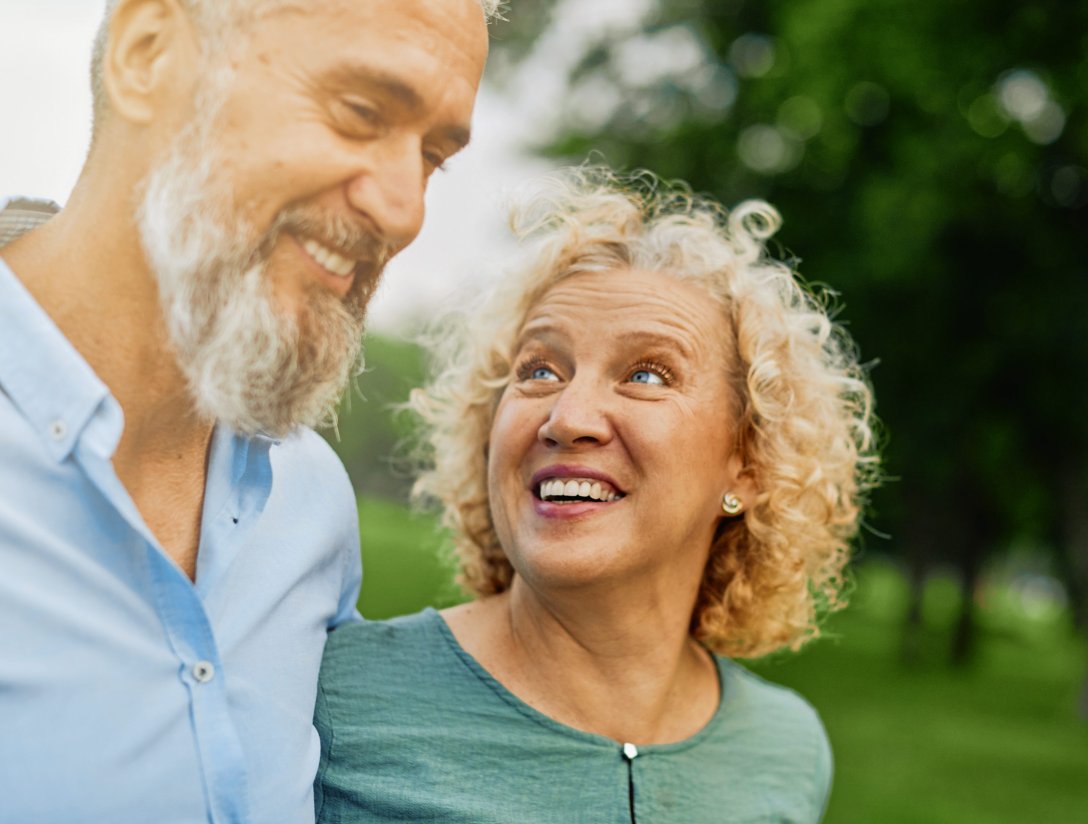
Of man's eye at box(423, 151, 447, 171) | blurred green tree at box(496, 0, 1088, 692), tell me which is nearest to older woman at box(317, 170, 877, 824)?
man's eye at box(423, 151, 447, 171)

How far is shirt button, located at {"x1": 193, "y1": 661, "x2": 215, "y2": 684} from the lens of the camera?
6.32 ft

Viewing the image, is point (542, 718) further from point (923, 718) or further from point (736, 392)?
point (923, 718)

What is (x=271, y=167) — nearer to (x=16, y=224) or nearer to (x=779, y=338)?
(x=16, y=224)

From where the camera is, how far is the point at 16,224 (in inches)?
80.4

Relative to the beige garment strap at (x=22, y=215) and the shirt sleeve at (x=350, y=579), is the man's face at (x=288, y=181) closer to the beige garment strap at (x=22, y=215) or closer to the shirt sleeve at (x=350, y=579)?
the beige garment strap at (x=22, y=215)

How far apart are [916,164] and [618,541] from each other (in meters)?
11.1

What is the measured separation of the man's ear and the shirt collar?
1.08ft

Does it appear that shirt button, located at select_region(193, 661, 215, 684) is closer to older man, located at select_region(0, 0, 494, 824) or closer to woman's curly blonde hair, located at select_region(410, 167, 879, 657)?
older man, located at select_region(0, 0, 494, 824)

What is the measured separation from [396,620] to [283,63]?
1720 millimetres

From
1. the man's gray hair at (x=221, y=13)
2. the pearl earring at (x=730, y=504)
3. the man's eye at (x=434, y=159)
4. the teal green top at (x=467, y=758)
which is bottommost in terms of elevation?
the teal green top at (x=467, y=758)

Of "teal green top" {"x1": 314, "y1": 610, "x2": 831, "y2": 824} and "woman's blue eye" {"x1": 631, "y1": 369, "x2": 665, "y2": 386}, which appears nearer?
"teal green top" {"x1": 314, "y1": 610, "x2": 831, "y2": 824}

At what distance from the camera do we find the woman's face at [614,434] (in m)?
2.91

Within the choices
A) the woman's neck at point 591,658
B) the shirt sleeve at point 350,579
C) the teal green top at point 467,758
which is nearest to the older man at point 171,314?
the teal green top at point 467,758

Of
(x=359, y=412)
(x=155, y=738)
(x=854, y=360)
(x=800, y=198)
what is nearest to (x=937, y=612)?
(x=800, y=198)
